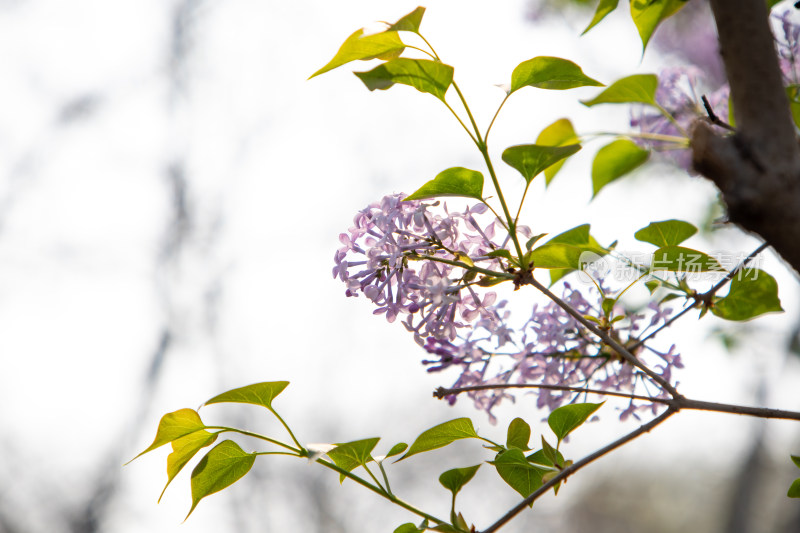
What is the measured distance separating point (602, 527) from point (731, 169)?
13178mm

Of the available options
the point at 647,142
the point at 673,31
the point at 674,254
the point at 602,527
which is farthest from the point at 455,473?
the point at 602,527

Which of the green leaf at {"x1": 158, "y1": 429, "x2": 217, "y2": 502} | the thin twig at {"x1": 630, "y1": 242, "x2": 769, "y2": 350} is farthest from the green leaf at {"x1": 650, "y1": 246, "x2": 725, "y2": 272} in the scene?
the green leaf at {"x1": 158, "y1": 429, "x2": 217, "y2": 502}

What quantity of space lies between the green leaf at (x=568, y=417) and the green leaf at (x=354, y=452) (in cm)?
13

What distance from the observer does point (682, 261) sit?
1.68ft

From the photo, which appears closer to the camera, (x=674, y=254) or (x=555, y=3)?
(x=674, y=254)

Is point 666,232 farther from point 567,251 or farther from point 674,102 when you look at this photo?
point 674,102

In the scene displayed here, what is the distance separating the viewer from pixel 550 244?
1.60 ft

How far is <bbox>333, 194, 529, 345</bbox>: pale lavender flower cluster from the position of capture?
0.48 meters

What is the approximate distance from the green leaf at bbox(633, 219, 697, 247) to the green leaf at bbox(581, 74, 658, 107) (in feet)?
0.34

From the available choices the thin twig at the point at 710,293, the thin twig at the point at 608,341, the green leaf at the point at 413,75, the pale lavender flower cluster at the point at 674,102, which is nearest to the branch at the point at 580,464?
the thin twig at the point at 608,341

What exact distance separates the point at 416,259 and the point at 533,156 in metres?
0.11

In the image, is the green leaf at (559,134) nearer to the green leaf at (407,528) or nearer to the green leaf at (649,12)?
the green leaf at (649,12)

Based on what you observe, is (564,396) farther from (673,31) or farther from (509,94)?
(673,31)

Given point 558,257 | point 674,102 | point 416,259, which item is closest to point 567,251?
point 558,257
